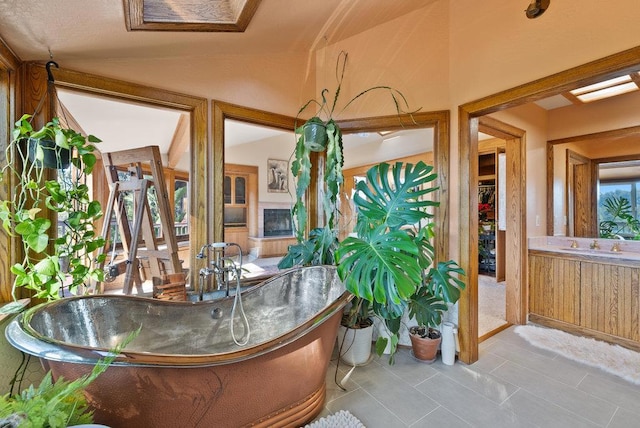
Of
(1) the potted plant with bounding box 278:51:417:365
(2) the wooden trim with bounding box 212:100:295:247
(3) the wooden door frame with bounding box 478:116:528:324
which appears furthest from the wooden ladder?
(3) the wooden door frame with bounding box 478:116:528:324

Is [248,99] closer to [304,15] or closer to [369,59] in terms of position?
[304,15]

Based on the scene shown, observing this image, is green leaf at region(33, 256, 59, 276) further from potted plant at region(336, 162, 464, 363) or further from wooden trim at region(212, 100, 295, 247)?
potted plant at region(336, 162, 464, 363)

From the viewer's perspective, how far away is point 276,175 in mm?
5586

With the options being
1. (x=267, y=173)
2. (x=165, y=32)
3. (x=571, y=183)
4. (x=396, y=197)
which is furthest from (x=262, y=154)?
(x=571, y=183)

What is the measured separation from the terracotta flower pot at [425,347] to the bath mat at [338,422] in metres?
0.87

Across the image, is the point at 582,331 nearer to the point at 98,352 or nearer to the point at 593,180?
the point at 593,180

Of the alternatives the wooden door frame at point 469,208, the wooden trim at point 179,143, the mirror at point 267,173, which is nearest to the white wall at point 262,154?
the mirror at point 267,173

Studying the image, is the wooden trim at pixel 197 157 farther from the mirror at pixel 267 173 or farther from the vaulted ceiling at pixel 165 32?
the mirror at pixel 267 173

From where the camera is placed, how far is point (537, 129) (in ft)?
10.2

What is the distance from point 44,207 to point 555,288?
4.27m

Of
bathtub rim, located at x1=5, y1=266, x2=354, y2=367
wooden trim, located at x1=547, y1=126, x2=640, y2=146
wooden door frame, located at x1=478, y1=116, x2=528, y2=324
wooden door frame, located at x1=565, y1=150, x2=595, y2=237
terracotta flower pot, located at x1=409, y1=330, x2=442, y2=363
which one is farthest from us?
wooden door frame, located at x1=565, y1=150, x2=595, y2=237

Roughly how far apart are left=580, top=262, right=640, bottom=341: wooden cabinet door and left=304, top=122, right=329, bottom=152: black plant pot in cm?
280

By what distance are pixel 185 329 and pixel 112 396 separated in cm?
83

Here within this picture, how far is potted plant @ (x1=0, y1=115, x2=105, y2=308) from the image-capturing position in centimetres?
128
